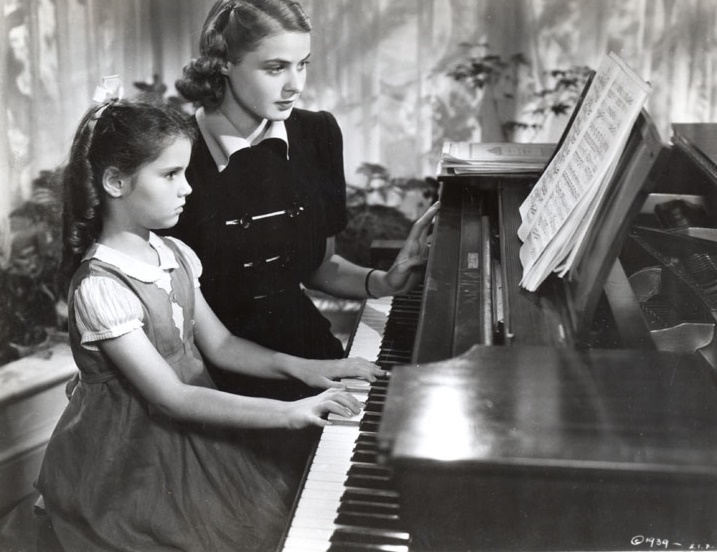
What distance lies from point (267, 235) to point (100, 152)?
20.0 inches

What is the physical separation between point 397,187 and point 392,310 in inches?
27.9

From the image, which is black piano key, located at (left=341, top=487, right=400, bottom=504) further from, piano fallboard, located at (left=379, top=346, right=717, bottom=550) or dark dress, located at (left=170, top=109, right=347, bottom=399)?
dark dress, located at (left=170, top=109, right=347, bottom=399)

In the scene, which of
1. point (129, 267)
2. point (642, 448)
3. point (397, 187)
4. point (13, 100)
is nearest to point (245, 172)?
point (129, 267)

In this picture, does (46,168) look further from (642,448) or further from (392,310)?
(642,448)

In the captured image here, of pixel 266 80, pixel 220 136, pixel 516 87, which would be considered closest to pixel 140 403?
pixel 220 136

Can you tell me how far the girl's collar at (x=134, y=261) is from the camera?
1583 mm

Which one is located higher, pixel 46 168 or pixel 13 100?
pixel 13 100

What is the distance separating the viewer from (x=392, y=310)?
1936mm

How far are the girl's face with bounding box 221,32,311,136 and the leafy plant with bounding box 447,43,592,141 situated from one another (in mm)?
757

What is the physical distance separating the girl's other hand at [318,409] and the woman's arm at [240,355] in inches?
9.5

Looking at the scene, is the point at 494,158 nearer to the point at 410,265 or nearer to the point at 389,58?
the point at 410,265

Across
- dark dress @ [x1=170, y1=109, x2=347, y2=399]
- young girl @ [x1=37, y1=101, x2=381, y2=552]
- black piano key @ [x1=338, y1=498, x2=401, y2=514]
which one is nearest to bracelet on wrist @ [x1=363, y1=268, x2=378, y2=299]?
dark dress @ [x1=170, y1=109, x2=347, y2=399]

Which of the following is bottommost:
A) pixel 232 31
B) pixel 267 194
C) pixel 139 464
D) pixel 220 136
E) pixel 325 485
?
pixel 139 464

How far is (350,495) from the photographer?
129cm
